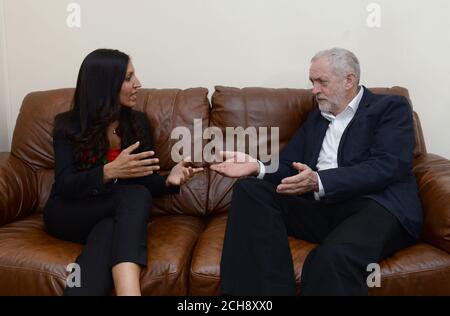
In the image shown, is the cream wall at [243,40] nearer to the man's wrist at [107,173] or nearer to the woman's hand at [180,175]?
the woman's hand at [180,175]

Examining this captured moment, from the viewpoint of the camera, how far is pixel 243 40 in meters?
2.39

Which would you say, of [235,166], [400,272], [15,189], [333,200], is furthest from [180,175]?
[400,272]

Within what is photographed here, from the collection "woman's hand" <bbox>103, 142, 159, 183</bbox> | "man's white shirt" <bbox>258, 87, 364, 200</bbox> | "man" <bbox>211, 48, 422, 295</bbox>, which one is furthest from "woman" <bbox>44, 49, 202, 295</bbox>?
"man's white shirt" <bbox>258, 87, 364, 200</bbox>

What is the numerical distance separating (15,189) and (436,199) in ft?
5.71

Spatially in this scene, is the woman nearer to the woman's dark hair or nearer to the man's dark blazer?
the woman's dark hair

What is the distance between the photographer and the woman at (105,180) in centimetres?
145

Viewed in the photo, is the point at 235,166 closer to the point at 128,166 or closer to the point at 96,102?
the point at 128,166

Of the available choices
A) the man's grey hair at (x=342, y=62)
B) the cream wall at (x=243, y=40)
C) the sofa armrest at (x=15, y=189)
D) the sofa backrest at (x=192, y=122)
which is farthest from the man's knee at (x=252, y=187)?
the sofa armrest at (x=15, y=189)

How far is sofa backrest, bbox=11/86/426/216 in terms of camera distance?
Result: 207cm
